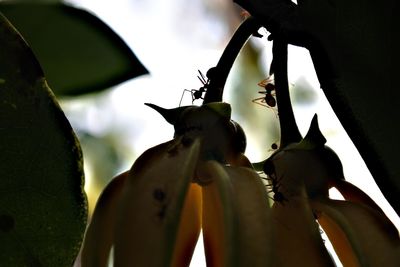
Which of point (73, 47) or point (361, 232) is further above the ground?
point (73, 47)

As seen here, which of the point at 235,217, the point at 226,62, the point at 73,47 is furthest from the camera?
the point at 73,47

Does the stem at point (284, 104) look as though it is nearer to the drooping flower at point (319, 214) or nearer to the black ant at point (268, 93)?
the drooping flower at point (319, 214)

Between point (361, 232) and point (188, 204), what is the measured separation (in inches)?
4.2

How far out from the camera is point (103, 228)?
476 millimetres

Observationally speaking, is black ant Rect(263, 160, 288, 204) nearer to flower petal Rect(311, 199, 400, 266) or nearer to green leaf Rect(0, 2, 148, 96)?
flower petal Rect(311, 199, 400, 266)

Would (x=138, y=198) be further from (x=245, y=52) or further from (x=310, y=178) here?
(x=245, y=52)

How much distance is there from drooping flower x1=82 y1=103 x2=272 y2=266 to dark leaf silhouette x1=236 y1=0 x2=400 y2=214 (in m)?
0.07

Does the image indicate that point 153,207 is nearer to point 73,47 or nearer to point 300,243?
point 300,243

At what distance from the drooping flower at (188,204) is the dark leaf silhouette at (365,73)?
7 cm

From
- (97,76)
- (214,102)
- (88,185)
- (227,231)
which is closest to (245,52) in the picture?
(88,185)

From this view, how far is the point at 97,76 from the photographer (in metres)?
0.69

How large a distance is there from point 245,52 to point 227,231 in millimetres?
971

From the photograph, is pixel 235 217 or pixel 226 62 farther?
pixel 226 62

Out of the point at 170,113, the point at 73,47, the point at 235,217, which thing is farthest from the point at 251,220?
the point at 73,47
